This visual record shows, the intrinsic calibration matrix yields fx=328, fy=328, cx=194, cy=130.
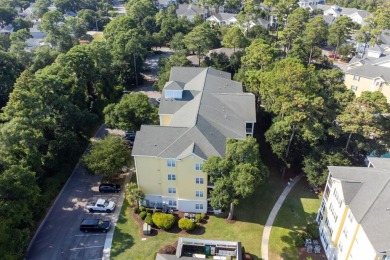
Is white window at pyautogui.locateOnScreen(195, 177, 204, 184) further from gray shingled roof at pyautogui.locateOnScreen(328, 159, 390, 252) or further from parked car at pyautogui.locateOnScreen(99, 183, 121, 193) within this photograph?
gray shingled roof at pyautogui.locateOnScreen(328, 159, 390, 252)

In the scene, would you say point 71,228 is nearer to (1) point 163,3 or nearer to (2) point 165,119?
(2) point 165,119

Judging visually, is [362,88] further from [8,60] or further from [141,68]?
[8,60]

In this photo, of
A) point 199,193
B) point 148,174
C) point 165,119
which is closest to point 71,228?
point 148,174

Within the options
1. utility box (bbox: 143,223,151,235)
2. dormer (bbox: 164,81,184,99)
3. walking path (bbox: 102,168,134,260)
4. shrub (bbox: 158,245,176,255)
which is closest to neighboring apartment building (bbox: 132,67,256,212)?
dormer (bbox: 164,81,184,99)

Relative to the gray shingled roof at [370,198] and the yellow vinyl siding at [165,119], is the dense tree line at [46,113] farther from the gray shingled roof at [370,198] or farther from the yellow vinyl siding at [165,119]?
the gray shingled roof at [370,198]

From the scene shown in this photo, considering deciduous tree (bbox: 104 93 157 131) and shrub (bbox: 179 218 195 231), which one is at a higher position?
deciduous tree (bbox: 104 93 157 131)
